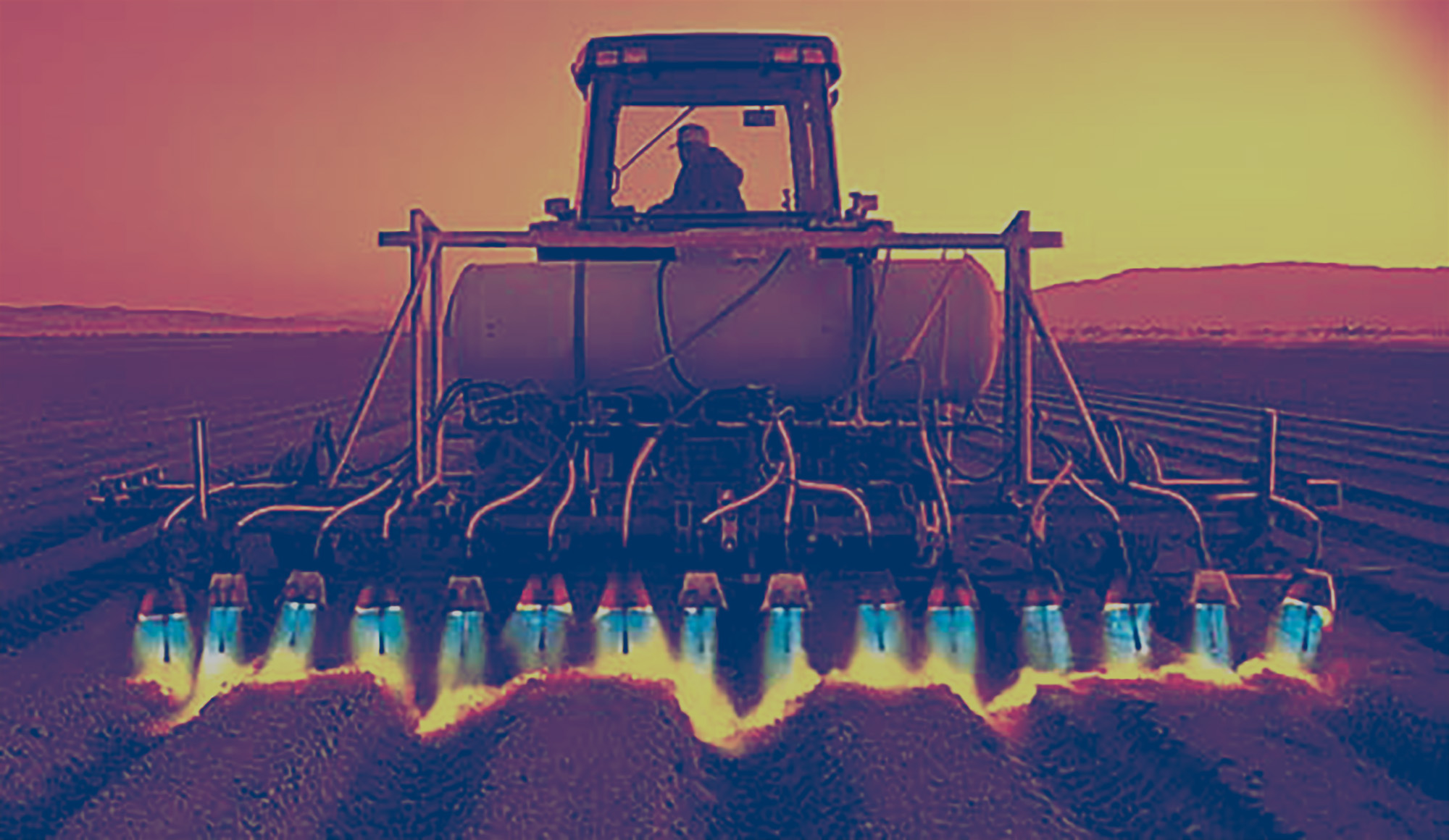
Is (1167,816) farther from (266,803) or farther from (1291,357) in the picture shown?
(1291,357)

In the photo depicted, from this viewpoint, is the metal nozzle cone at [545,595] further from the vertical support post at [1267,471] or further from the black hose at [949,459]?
the vertical support post at [1267,471]

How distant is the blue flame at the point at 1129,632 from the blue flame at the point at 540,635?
2028mm

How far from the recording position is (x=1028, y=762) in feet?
13.6

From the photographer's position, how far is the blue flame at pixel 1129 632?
16.4ft

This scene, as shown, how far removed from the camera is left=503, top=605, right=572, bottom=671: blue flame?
16.1 ft

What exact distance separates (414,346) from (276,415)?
1458 cm

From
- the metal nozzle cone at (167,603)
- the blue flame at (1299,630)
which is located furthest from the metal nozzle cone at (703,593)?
the blue flame at (1299,630)

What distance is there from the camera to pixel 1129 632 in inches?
197

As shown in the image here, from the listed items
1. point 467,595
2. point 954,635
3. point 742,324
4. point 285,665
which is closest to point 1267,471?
point 954,635

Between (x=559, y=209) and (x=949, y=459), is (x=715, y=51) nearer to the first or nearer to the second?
(x=559, y=209)

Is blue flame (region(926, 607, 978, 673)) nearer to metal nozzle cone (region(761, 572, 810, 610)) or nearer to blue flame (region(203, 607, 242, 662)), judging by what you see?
metal nozzle cone (region(761, 572, 810, 610))

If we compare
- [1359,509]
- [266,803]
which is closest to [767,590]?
[266,803]

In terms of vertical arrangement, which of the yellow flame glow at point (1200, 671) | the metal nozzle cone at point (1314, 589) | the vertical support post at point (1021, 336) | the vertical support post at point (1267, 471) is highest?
the vertical support post at point (1021, 336)

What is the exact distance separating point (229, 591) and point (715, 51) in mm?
3990
